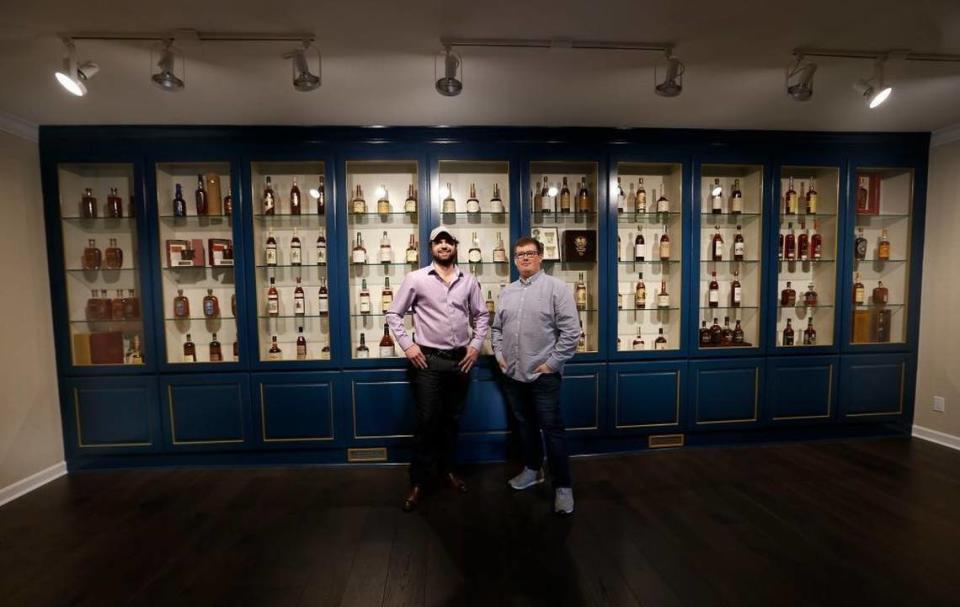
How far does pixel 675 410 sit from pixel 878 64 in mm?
2406

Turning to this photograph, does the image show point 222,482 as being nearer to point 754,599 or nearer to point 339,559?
point 339,559

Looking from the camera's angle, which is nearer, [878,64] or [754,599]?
[754,599]

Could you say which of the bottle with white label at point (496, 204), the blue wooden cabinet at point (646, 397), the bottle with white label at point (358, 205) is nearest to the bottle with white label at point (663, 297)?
the blue wooden cabinet at point (646, 397)

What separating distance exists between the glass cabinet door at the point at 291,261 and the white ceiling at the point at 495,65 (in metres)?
0.46

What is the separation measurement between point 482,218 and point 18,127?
10.4ft

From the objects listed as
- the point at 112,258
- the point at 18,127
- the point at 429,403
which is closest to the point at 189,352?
the point at 112,258

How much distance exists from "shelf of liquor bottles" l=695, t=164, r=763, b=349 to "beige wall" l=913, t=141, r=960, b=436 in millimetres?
1436

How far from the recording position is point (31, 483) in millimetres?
2617

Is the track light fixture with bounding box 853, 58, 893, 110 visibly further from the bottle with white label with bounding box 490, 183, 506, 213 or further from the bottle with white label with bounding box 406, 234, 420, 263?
the bottle with white label with bounding box 406, 234, 420, 263

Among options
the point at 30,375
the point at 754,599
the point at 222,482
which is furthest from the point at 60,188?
the point at 754,599

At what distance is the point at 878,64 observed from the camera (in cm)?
205

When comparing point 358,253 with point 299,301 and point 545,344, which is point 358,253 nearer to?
point 299,301

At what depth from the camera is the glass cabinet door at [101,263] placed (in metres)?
2.85

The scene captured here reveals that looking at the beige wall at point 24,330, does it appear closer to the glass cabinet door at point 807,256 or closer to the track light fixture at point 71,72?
the track light fixture at point 71,72
